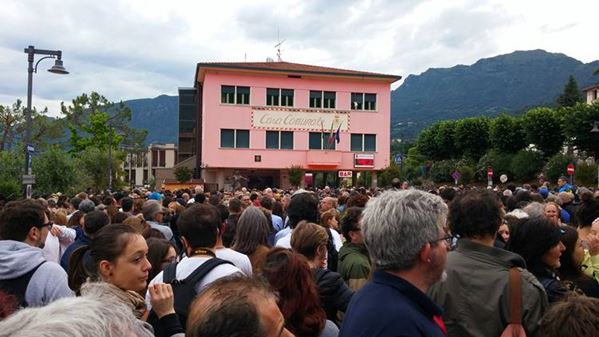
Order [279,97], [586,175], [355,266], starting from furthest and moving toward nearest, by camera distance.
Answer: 1. [279,97]
2. [586,175]
3. [355,266]

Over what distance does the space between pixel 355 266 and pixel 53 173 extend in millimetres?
26342

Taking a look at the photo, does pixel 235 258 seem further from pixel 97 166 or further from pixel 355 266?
pixel 97 166

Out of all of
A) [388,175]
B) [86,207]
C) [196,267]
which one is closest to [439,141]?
[388,175]

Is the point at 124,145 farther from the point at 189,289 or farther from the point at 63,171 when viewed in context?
the point at 189,289

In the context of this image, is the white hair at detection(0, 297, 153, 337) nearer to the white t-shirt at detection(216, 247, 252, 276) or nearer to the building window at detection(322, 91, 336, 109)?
the white t-shirt at detection(216, 247, 252, 276)

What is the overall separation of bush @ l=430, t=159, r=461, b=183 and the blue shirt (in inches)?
1955

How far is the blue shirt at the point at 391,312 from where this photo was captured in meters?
2.25

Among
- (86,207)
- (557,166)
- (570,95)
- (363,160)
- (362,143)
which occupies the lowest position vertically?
(86,207)

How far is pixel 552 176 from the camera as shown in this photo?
39.7 m

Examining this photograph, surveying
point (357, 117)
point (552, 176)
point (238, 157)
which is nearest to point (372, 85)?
point (357, 117)

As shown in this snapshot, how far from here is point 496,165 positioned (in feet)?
157

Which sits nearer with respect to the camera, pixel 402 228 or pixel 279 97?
pixel 402 228

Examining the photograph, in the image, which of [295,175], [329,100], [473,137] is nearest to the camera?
[295,175]

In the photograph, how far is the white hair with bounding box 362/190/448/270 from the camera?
2.50 metres
